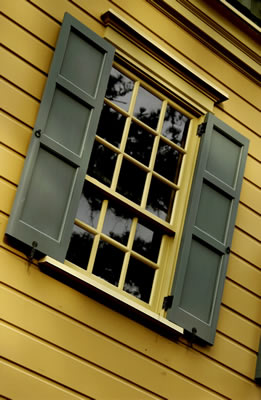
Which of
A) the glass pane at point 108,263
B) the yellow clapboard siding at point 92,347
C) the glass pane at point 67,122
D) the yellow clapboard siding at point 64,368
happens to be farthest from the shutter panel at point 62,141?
the yellow clapboard siding at point 64,368

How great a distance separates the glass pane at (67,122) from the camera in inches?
Result: 270

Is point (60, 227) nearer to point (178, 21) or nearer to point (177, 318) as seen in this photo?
point (177, 318)

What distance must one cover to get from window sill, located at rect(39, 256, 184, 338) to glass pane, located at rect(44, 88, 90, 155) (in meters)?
0.91

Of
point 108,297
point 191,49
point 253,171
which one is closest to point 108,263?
point 108,297

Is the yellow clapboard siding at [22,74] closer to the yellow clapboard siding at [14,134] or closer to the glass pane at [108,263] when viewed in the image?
the yellow clapboard siding at [14,134]

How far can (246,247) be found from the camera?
315 inches

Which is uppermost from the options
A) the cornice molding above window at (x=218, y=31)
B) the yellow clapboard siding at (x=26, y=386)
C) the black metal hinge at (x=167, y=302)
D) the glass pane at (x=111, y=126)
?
the cornice molding above window at (x=218, y=31)

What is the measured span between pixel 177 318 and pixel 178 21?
2.60 metres

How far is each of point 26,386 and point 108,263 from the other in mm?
1325

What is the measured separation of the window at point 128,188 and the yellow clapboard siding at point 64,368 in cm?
54

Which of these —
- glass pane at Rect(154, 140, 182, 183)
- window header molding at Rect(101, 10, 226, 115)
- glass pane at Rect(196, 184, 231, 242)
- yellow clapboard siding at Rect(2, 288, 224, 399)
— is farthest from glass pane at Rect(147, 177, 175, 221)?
yellow clapboard siding at Rect(2, 288, 224, 399)

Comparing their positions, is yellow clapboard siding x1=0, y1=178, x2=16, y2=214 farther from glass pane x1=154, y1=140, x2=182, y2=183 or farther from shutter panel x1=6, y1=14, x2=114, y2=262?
glass pane x1=154, y1=140, x2=182, y2=183

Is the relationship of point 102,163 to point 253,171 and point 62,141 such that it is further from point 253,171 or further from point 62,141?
point 253,171

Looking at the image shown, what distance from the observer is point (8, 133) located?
21.7ft
